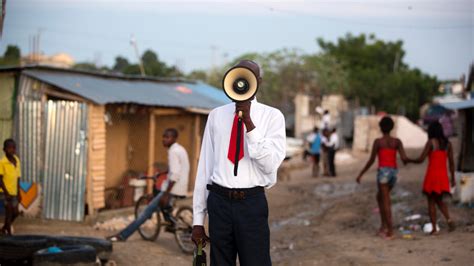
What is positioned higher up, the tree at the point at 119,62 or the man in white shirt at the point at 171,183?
the tree at the point at 119,62

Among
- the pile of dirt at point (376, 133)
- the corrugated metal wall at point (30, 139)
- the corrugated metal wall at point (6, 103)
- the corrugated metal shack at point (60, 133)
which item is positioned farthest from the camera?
the pile of dirt at point (376, 133)

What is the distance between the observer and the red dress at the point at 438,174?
1029 cm

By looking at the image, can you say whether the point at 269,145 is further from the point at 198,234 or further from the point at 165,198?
the point at 165,198

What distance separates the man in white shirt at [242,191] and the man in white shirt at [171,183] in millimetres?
5195

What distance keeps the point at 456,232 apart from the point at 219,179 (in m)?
6.64

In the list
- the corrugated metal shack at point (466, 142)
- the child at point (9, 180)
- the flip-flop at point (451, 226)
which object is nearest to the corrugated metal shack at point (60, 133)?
the child at point (9, 180)

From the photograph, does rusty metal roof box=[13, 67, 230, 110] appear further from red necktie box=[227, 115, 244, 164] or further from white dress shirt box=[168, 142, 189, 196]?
red necktie box=[227, 115, 244, 164]

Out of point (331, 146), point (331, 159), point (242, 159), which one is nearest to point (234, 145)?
point (242, 159)

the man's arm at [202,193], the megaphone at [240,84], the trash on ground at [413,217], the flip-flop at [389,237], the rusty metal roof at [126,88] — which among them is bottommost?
the flip-flop at [389,237]

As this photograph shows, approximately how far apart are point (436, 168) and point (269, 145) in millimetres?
6375

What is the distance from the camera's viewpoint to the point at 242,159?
15.5 feet

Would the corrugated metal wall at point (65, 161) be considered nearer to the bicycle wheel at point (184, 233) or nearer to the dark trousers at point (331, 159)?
the bicycle wheel at point (184, 233)

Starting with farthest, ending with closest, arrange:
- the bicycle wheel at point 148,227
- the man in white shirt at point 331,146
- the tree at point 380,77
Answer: the tree at point 380,77 < the man in white shirt at point 331,146 < the bicycle wheel at point 148,227

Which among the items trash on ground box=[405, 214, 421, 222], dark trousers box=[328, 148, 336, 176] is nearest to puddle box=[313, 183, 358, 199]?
dark trousers box=[328, 148, 336, 176]
